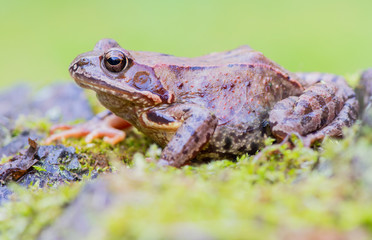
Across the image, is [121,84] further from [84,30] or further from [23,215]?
[84,30]

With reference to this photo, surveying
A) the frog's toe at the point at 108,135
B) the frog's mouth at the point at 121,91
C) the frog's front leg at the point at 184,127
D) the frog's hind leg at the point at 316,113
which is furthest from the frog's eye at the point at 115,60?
the frog's hind leg at the point at 316,113

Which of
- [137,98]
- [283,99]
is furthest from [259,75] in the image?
[137,98]

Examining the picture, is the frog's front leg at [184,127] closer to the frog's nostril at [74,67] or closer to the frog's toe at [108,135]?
the frog's toe at [108,135]

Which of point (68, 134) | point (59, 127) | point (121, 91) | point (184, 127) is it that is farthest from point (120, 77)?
point (59, 127)

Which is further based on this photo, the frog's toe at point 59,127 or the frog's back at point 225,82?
the frog's toe at point 59,127

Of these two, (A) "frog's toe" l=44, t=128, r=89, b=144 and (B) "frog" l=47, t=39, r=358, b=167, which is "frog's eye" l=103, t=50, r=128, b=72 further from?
(A) "frog's toe" l=44, t=128, r=89, b=144

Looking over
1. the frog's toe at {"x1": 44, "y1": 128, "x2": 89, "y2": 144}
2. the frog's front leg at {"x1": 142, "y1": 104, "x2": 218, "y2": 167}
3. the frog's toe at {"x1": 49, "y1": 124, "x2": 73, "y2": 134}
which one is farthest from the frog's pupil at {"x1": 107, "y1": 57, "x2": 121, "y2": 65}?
the frog's toe at {"x1": 49, "y1": 124, "x2": 73, "y2": 134}

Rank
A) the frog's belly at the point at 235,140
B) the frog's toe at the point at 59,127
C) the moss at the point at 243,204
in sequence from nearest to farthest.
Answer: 1. the moss at the point at 243,204
2. the frog's belly at the point at 235,140
3. the frog's toe at the point at 59,127

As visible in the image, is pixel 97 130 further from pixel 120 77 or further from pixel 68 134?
pixel 120 77
